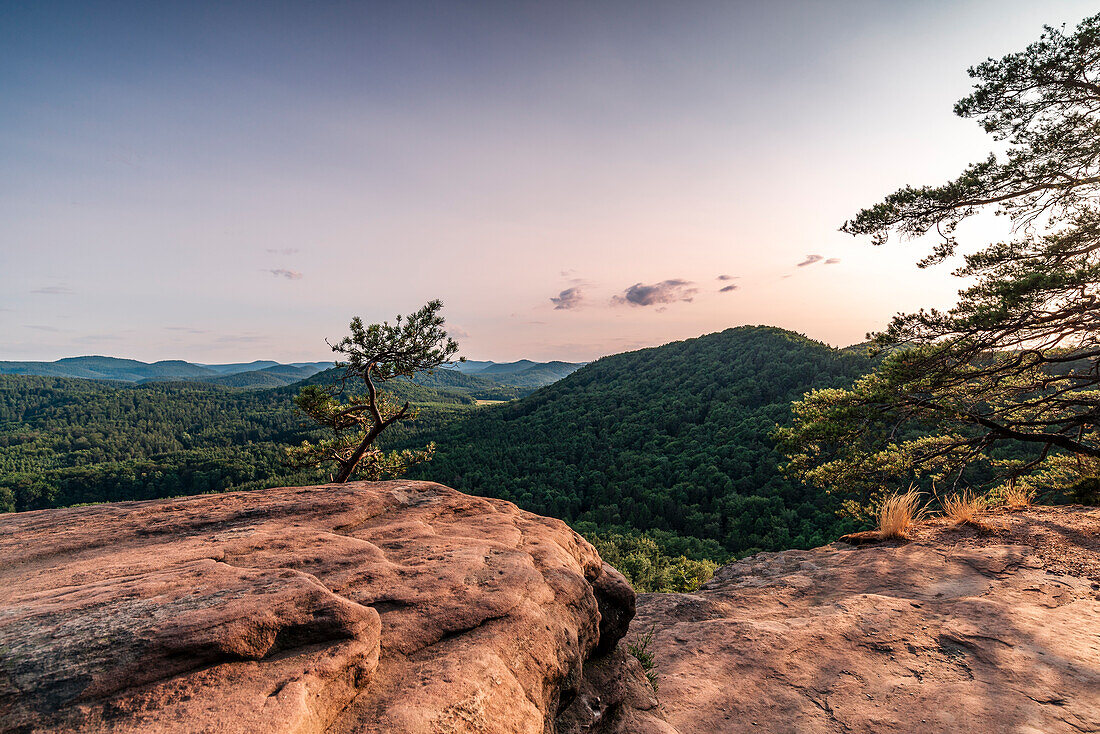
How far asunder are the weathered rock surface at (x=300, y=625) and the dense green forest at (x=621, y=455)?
9.61 m

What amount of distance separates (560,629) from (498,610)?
0.69m

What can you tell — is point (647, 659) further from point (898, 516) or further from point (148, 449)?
point (148, 449)

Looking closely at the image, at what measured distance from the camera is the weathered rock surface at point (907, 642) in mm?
4324

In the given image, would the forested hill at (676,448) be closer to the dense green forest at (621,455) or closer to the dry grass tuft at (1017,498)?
the dense green forest at (621,455)

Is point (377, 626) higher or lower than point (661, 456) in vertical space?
higher

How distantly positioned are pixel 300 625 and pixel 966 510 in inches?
496

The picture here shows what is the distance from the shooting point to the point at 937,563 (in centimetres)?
761

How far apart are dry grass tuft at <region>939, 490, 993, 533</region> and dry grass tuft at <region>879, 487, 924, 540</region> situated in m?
0.54

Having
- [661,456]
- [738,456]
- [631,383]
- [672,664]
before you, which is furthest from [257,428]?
[672,664]

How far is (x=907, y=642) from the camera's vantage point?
17.8 ft

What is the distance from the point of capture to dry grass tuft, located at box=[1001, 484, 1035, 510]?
10007mm

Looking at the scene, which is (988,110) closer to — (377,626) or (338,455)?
(377,626)

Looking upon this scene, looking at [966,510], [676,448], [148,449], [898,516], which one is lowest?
[148,449]

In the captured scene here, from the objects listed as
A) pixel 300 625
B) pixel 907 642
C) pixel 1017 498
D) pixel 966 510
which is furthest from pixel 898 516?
pixel 300 625
